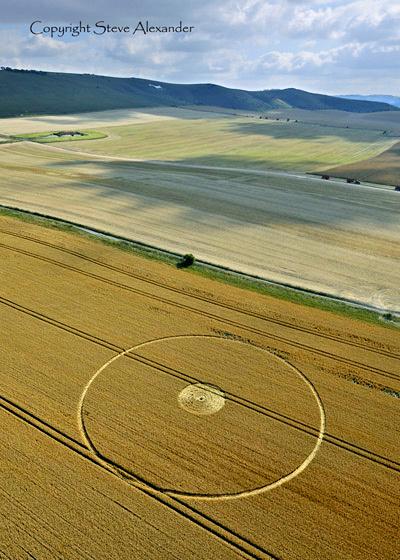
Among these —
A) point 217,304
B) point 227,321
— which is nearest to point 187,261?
point 217,304

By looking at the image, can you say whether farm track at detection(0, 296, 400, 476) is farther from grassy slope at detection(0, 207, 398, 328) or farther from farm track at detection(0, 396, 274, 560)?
grassy slope at detection(0, 207, 398, 328)

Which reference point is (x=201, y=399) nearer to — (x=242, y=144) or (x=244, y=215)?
(x=244, y=215)

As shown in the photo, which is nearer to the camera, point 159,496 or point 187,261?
point 159,496

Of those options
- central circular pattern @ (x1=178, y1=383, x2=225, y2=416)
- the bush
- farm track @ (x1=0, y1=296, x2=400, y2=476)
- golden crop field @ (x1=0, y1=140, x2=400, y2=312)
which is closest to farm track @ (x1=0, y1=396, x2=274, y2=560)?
farm track @ (x1=0, y1=296, x2=400, y2=476)

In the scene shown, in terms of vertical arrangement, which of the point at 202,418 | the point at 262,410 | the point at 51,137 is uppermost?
the point at 51,137

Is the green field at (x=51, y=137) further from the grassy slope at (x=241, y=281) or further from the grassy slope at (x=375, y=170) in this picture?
the grassy slope at (x=241, y=281)

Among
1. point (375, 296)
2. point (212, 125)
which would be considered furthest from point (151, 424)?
point (212, 125)
